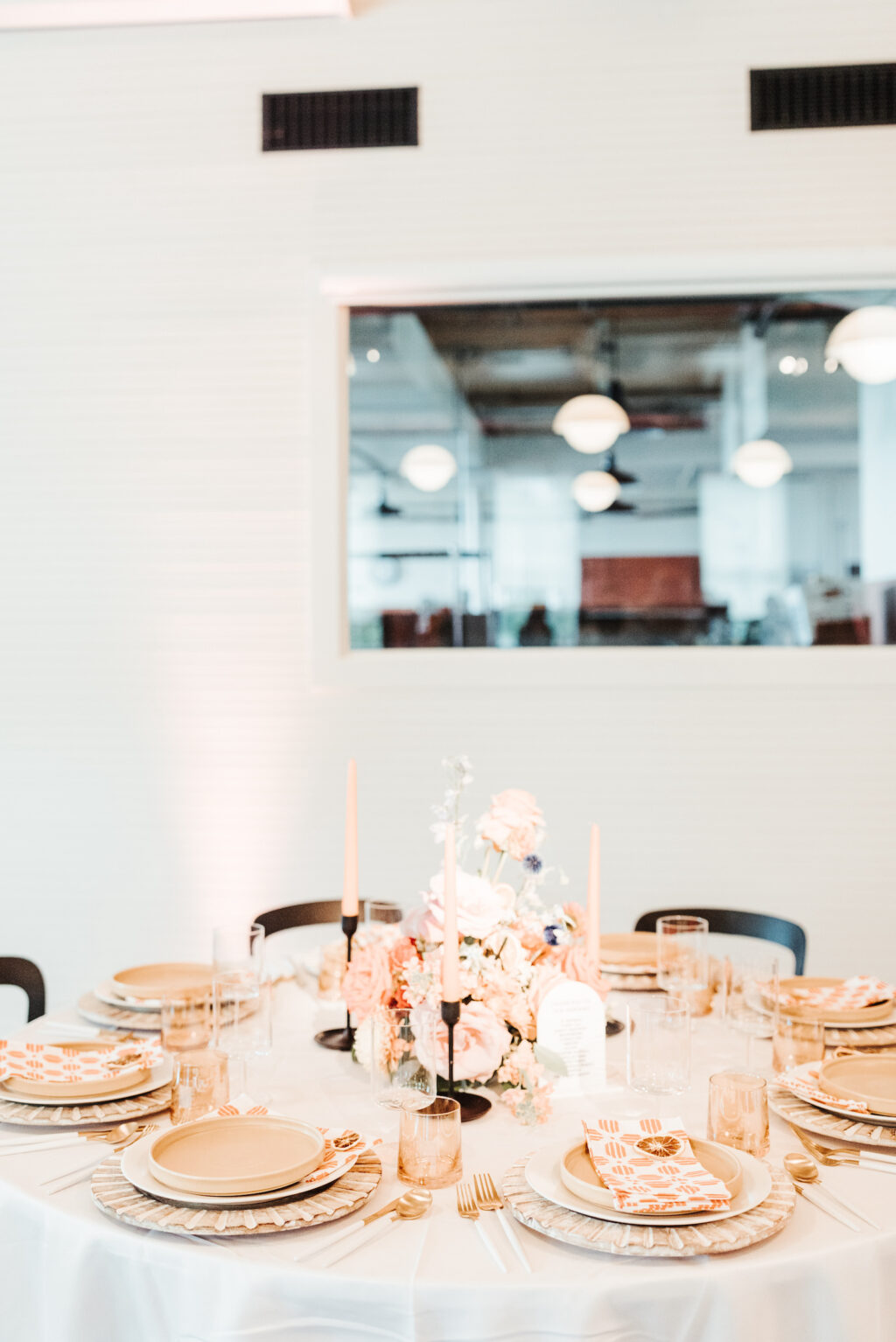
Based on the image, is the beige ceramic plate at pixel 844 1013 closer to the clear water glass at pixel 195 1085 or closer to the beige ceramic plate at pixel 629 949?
the beige ceramic plate at pixel 629 949

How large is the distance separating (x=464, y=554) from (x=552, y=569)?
28 cm

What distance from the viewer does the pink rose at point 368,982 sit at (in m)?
1.66

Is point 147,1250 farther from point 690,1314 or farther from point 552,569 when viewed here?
point 552,569

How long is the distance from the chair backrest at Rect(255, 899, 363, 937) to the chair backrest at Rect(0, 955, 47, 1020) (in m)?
0.50

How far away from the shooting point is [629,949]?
245 centimetres

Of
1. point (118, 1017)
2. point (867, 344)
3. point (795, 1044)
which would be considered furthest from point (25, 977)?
point (867, 344)

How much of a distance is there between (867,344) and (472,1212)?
305 centimetres

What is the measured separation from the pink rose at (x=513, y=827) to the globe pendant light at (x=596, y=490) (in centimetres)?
200

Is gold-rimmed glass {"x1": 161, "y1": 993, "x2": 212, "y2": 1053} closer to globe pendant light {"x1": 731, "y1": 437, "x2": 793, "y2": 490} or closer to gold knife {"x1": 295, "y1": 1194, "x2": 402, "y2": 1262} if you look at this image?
gold knife {"x1": 295, "y1": 1194, "x2": 402, "y2": 1262}

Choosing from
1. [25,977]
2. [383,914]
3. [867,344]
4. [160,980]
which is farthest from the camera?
[867,344]

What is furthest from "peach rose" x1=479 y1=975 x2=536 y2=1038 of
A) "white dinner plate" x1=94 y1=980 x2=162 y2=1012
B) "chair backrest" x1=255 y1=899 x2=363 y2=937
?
"chair backrest" x1=255 y1=899 x2=363 y2=937

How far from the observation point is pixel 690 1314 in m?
1.16

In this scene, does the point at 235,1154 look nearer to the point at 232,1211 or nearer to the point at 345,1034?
the point at 232,1211

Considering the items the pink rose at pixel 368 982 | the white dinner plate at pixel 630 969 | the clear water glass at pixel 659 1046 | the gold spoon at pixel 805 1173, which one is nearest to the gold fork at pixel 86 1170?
the pink rose at pixel 368 982
